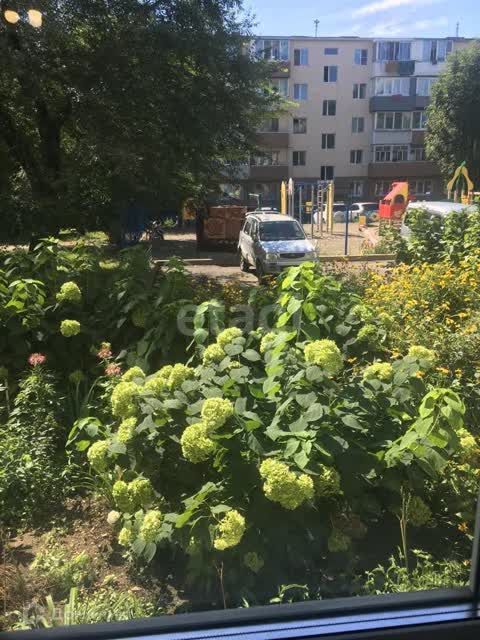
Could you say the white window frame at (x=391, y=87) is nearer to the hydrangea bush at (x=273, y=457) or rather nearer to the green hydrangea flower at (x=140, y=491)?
the hydrangea bush at (x=273, y=457)

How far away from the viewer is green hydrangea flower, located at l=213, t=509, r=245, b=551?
170 centimetres

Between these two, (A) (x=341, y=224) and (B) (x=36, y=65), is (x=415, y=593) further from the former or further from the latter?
(A) (x=341, y=224)

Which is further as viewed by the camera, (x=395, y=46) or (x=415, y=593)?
(x=395, y=46)

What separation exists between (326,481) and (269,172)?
4885 mm

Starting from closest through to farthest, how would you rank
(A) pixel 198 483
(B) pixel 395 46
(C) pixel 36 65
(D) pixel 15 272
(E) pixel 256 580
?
(E) pixel 256 580 → (A) pixel 198 483 → (B) pixel 395 46 → (D) pixel 15 272 → (C) pixel 36 65

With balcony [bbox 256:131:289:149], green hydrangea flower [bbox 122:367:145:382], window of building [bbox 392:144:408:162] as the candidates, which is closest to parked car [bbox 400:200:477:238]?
window of building [bbox 392:144:408:162]

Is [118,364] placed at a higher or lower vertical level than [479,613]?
higher

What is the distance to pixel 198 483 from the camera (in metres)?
1.99

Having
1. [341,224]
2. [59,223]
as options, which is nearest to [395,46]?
[59,223]

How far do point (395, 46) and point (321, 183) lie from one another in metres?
2.48

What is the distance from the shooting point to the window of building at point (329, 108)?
4664 mm

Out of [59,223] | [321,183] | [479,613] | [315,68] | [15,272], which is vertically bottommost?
[479,613]

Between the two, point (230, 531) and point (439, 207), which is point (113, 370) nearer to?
point (230, 531)

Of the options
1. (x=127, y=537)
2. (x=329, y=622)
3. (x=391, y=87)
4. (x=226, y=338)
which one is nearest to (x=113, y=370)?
(x=226, y=338)
